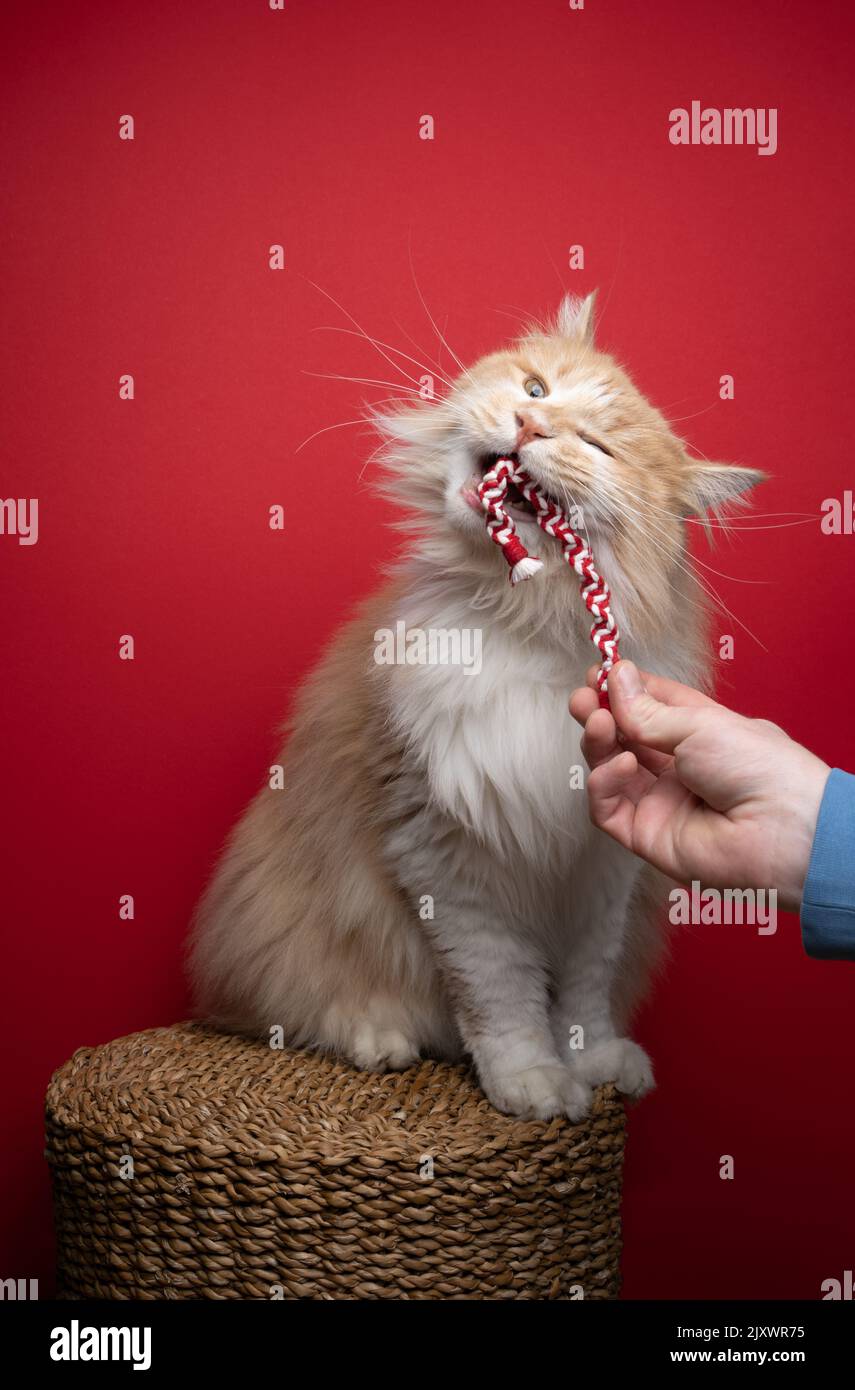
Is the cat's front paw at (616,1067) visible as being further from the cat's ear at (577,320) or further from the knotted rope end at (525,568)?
the cat's ear at (577,320)

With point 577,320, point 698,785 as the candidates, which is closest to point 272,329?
point 577,320

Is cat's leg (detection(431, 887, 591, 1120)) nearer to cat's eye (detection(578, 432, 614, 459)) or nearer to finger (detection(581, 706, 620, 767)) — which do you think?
finger (detection(581, 706, 620, 767))

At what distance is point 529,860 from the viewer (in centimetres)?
168

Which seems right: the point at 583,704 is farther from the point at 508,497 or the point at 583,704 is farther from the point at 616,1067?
the point at 616,1067

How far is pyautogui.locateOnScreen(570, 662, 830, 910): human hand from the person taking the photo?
1207 mm

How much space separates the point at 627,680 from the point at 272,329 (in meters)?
1.35

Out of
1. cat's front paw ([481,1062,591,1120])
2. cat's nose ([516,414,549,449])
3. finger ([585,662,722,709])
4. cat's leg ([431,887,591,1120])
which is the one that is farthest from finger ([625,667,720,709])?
cat's front paw ([481,1062,591,1120])

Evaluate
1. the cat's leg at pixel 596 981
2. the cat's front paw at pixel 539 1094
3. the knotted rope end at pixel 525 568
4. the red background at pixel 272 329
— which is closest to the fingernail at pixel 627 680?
the knotted rope end at pixel 525 568

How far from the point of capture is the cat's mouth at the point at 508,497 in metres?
1.52

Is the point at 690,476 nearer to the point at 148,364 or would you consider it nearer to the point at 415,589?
the point at 415,589

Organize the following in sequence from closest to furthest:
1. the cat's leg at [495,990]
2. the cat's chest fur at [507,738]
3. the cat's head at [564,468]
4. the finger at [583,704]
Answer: the finger at [583,704], the cat's head at [564,468], the cat's chest fur at [507,738], the cat's leg at [495,990]

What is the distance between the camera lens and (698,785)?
4.23 ft

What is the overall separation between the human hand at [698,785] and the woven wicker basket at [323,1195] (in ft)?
1.72
